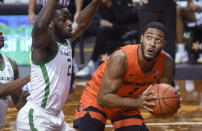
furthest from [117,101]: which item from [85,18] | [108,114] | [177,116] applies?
[177,116]

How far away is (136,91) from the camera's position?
4363mm

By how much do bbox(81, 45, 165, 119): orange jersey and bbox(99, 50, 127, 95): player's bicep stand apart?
4.3 inches

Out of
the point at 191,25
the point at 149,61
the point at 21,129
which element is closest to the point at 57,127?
the point at 21,129

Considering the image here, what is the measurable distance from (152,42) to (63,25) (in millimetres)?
806

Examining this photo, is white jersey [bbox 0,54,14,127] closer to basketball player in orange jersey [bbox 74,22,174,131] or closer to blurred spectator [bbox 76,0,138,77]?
basketball player in orange jersey [bbox 74,22,174,131]

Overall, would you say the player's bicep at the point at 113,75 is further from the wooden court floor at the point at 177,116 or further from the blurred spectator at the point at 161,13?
the blurred spectator at the point at 161,13

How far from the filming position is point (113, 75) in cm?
400

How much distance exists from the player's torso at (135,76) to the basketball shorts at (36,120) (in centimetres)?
68

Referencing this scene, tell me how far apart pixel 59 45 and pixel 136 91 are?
85 cm

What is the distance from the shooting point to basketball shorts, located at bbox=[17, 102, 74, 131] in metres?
3.95

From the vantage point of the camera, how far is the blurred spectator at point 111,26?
30.1 feet

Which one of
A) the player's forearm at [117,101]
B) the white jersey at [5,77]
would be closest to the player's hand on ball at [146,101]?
the player's forearm at [117,101]

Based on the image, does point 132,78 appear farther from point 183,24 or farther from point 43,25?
point 183,24

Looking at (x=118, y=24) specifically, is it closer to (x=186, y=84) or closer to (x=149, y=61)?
(x=186, y=84)
